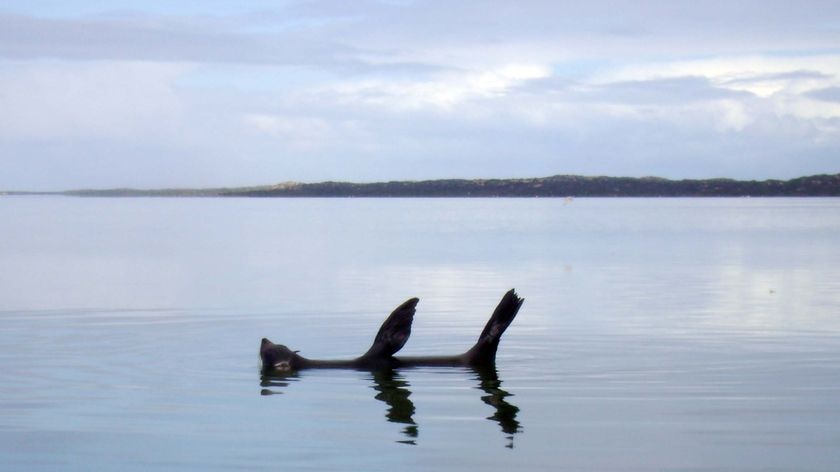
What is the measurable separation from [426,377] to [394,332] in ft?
2.29

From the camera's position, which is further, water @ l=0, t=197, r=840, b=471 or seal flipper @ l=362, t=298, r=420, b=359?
seal flipper @ l=362, t=298, r=420, b=359

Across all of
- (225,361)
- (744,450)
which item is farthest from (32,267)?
(744,450)

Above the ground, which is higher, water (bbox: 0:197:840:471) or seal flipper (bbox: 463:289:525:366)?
seal flipper (bbox: 463:289:525:366)

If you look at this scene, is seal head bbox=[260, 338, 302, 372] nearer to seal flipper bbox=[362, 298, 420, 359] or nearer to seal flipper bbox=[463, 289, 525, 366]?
seal flipper bbox=[362, 298, 420, 359]

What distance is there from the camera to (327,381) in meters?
15.5

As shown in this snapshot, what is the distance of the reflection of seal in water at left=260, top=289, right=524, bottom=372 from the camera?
52.3 ft

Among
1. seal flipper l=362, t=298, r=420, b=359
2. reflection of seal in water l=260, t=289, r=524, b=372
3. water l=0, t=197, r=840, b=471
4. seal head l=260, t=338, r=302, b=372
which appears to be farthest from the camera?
seal head l=260, t=338, r=302, b=372

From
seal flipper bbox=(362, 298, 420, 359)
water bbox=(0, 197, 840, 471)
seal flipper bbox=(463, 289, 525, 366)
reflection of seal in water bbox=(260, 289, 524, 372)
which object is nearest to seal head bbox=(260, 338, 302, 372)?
reflection of seal in water bbox=(260, 289, 524, 372)

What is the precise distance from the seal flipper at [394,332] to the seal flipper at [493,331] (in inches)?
38.0

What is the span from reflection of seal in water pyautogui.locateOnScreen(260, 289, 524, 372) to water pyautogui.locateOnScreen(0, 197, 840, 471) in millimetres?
244

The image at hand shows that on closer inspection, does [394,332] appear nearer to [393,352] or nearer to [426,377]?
[393,352]

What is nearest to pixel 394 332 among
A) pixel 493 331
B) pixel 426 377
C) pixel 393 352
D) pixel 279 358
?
pixel 393 352

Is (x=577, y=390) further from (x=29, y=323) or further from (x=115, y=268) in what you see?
(x=115, y=268)

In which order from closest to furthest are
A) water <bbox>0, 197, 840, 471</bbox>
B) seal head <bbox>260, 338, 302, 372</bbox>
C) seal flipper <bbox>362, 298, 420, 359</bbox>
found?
water <bbox>0, 197, 840, 471</bbox> → seal flipper <bbox>362, 298, 420, 359</bbox> → seal head <bbox>260, 338, 302, 372</bbox>
